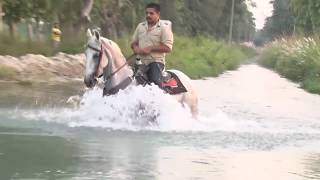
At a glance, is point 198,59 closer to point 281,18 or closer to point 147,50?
point 147,50

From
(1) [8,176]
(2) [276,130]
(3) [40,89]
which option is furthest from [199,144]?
(3) [40,89]

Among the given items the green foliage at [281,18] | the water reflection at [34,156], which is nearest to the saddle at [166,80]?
the water reflection at [34,156]

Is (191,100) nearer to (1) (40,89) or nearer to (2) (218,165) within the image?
(2) (218,165)

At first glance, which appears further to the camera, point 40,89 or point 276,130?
point 40,89

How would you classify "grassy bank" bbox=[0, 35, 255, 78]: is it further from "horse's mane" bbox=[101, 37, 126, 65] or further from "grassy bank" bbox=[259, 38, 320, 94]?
"horse's mane" bbox=[101, 37, 126, 65]

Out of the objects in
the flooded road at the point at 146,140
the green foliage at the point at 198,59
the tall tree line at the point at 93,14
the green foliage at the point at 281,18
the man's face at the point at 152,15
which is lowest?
the flooded road at the point at 146,140

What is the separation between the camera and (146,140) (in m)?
10.8

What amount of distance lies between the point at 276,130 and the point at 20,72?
41.5ft

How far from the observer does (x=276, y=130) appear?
13180mm

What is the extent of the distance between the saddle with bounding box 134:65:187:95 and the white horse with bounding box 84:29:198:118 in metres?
0.16

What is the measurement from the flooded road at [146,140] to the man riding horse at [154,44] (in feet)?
1.28

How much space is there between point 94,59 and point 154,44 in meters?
1.12

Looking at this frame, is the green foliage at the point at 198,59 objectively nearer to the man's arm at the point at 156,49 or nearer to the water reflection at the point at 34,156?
the man's arm at the point at 156,49

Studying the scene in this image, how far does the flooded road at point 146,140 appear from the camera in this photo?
27.3ft
